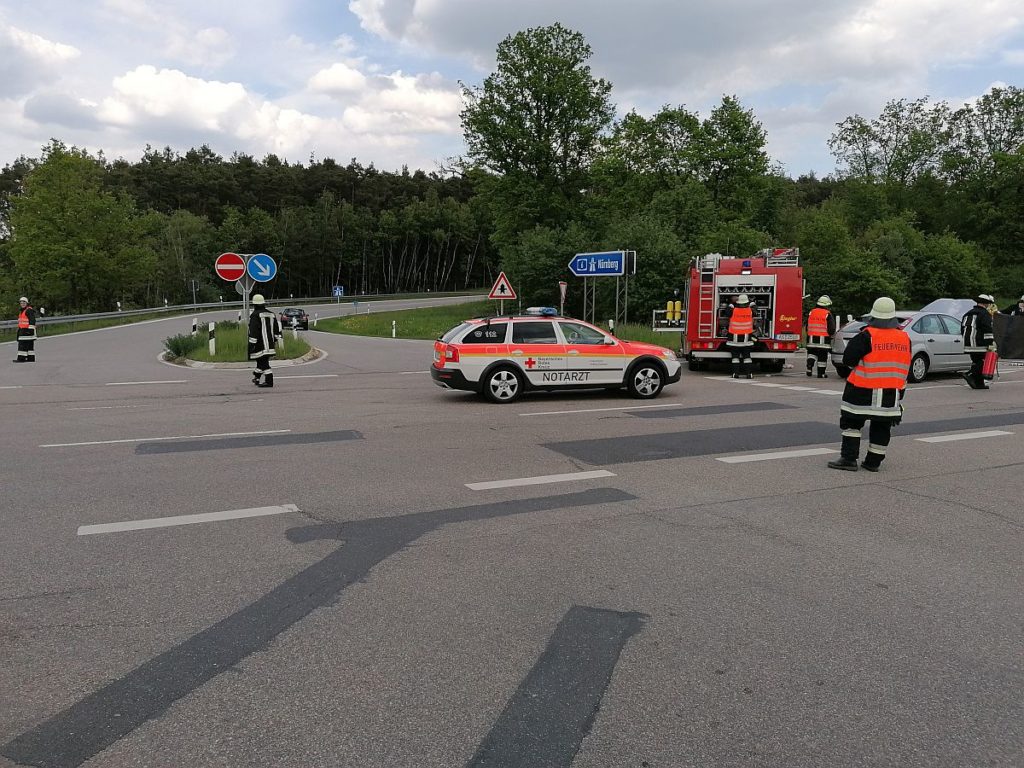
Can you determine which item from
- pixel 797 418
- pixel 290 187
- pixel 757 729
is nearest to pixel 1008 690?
pixel 757 729

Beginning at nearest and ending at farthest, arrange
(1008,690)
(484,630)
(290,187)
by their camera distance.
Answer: (1008,690) < (484,630) < (290,187)

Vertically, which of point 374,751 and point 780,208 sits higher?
point 780,208

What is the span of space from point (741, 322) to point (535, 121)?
39122 millimetres

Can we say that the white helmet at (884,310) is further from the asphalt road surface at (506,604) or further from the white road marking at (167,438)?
the white road marking at (167,438)

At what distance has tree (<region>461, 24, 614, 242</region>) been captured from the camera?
51.9 m

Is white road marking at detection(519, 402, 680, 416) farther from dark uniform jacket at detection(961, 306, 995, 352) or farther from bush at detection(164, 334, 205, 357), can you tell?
bush at detection(164, 334, 205, 357)

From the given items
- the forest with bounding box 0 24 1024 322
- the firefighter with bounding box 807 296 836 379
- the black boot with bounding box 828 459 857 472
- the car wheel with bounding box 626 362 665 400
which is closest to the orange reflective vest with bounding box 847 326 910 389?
the black boot with bounding box 828 459 857 472

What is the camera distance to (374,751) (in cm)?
292

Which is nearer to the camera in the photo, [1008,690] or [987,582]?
[1008,690]

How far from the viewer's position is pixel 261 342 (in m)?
15.5

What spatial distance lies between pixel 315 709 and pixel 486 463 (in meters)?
5.05

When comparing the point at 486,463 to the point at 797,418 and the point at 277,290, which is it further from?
the point at 277,290

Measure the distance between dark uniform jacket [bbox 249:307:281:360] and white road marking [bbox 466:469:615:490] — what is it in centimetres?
954

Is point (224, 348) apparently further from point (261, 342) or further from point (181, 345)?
point (261, 342)
